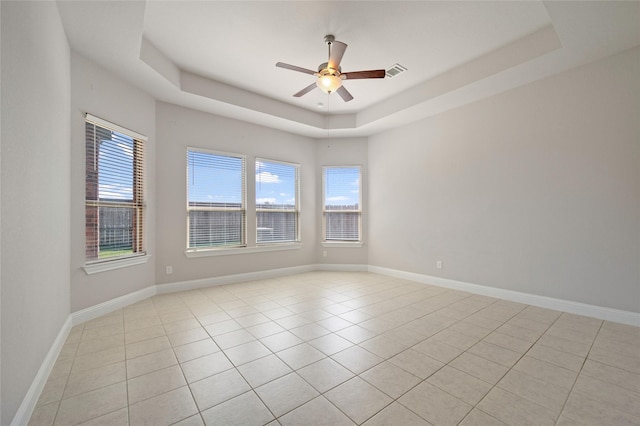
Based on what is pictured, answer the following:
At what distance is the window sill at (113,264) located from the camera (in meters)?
3.21

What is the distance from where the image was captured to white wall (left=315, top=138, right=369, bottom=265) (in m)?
6.13

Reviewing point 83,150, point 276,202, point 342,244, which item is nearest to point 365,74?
point 276,202

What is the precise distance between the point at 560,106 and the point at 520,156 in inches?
28.4

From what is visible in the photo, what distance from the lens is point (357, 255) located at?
6.14 metres

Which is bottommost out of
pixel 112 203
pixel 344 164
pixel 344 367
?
pixel 344 367

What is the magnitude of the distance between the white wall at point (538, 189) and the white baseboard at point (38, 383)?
5.02 meters

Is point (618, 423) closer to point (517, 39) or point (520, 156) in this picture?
point (520, 156)

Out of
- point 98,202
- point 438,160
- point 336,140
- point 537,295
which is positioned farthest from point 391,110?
point 98,202

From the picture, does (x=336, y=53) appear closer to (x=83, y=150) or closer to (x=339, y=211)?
(x=83, y=150)

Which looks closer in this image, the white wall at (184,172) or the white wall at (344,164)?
the white wall at (184,172)

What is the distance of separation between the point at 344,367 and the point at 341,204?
14.0 feet

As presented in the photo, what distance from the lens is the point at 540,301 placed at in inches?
144

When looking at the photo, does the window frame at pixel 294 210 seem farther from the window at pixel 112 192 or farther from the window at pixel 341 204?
the window at pixel 112 192

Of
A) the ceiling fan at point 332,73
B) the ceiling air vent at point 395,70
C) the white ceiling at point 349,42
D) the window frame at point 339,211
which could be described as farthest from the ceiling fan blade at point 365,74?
the window frame at point 339,211
